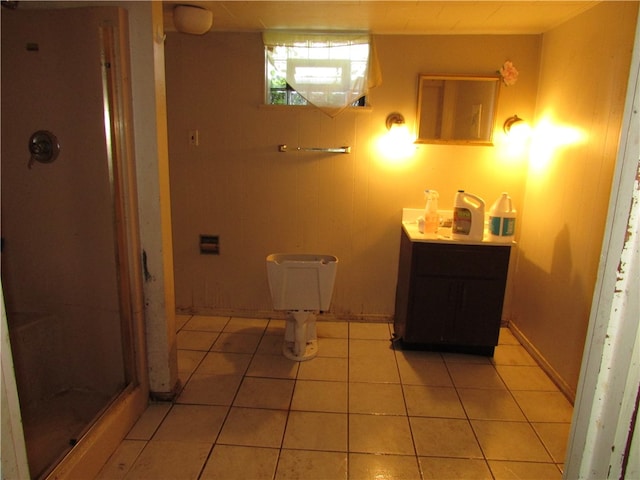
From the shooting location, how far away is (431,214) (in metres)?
2.43

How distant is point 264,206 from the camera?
2.78 meters

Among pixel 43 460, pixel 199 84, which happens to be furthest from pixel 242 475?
pixel 199 84

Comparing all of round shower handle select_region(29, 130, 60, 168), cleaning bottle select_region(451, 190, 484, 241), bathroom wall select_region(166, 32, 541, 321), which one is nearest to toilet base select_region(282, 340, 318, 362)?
bathroom wall select_region(166, 32, 541, 321)

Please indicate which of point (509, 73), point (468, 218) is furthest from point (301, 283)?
point (509, 73)

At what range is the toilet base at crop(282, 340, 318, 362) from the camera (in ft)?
7.73

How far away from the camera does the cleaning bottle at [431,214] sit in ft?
7.97

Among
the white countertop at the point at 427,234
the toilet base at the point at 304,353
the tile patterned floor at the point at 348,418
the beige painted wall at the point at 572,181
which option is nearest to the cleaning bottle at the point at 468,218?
the white countertop at the point at 427,234

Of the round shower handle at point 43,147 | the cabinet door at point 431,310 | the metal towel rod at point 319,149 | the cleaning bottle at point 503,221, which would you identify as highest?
the metal towel rod at point 319,149

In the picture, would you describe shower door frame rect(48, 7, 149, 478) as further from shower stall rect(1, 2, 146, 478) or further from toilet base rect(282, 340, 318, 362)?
toilet base rect(282, 340, 318, 362)

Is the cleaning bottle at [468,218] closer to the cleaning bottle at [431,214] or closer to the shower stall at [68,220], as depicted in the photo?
the cleaning bottle at [431,214]

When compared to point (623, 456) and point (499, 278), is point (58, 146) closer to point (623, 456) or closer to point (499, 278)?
point (623, 456)

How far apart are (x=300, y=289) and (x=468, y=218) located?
104 cm

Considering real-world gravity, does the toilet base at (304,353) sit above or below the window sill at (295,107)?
below

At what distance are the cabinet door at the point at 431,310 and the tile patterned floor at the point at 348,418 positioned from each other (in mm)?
140
